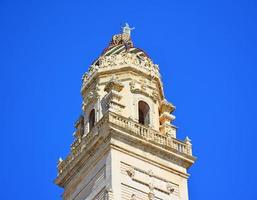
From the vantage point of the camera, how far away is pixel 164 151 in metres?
58.5

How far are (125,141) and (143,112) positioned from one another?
17.8 feet

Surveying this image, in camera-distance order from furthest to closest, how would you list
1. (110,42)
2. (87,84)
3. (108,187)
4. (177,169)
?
1. (110,42)
2. (87,84)
3. (177,169)
4. (108,187)

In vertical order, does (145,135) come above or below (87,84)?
below

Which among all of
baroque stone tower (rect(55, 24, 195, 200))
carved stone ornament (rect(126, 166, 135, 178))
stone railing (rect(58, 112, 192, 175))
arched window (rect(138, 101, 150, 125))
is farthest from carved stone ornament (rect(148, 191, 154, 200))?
arched window (rect(138, 101, 150, 125))

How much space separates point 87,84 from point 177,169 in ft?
30.0

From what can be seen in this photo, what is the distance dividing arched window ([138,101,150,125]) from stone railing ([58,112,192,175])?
113 inches

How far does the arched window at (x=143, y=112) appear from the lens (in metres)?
62.0

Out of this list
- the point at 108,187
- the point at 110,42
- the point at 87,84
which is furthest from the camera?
the point at 110,42

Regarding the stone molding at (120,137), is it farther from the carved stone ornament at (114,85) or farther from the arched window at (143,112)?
the carved stone ornament at (114,85)

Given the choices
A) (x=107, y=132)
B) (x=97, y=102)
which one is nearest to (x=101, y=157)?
(x=107, y=132)

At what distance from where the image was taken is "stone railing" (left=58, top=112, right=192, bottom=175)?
190 feet

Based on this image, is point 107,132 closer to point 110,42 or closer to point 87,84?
point 87,84

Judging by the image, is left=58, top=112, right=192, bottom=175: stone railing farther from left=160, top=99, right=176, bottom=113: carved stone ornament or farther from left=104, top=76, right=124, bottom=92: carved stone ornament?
left=160, top=99, right=176, bottom=113: carved stone ornament

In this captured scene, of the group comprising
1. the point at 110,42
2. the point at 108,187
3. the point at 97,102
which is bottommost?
the point at 108,187
